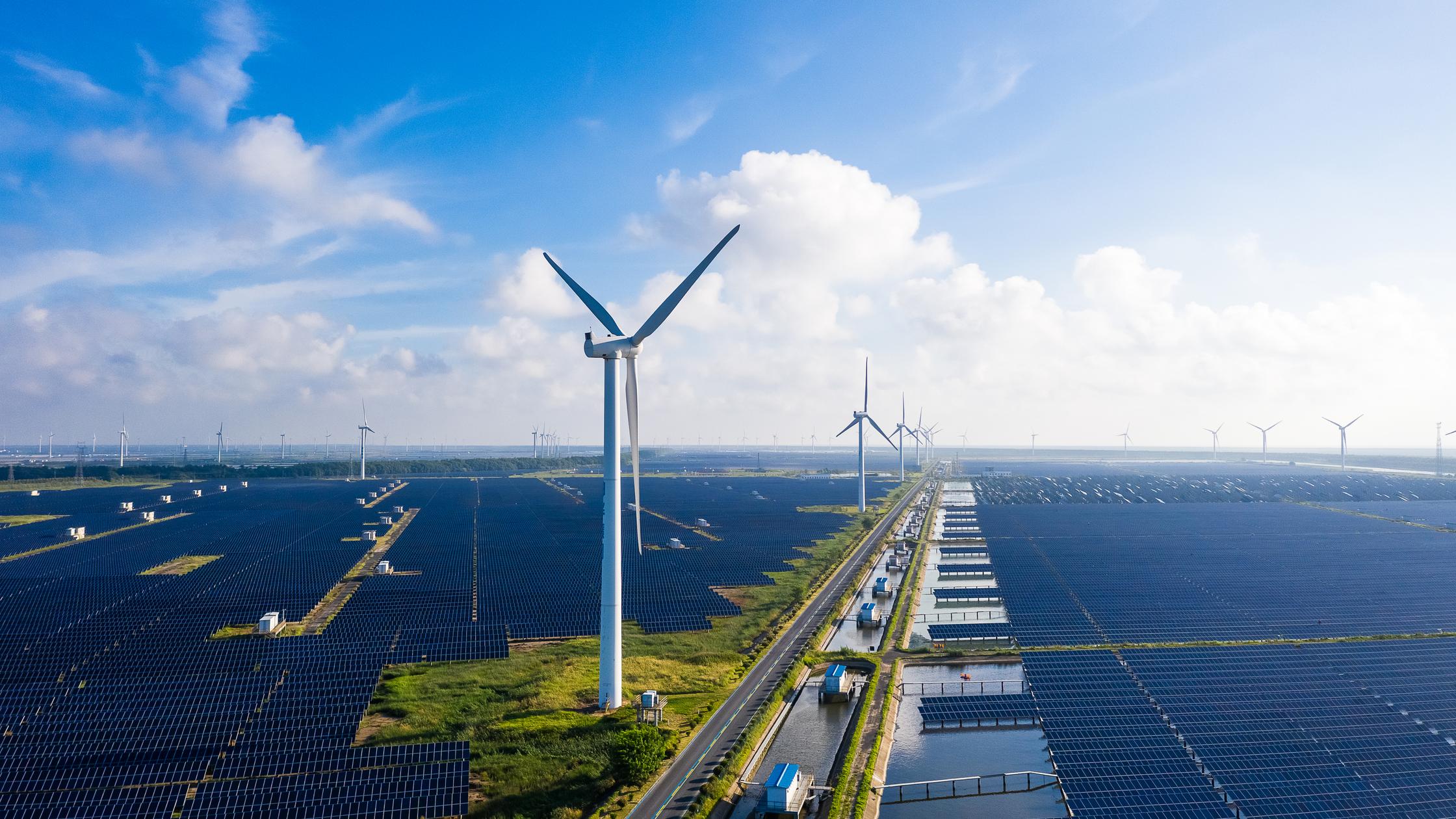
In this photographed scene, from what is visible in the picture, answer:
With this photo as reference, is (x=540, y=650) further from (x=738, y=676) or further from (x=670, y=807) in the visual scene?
(x=670, y=807)

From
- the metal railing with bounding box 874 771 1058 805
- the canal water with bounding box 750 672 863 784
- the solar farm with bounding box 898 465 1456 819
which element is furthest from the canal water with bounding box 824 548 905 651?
the metal railing with bounding box 874 771 1058 805

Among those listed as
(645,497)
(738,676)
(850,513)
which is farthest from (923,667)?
(645,497)

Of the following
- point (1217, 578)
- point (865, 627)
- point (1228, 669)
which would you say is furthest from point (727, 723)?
point (1217, 578)

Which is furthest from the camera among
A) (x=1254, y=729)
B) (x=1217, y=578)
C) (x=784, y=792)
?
(x=1217, y=578)

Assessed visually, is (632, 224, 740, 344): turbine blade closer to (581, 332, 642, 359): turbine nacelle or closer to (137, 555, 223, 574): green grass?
(581, 332, 642, 359): turbine nacelle

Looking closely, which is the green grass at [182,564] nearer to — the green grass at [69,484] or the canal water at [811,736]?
the canal water at [811,736]

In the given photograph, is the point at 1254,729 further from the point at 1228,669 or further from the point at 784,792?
the point at 784,792

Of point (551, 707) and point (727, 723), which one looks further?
point (551, 707)

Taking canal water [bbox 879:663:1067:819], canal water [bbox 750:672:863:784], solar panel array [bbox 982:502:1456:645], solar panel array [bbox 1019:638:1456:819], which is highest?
Answer: solar panel array [bbox 982:502:1456:645]
